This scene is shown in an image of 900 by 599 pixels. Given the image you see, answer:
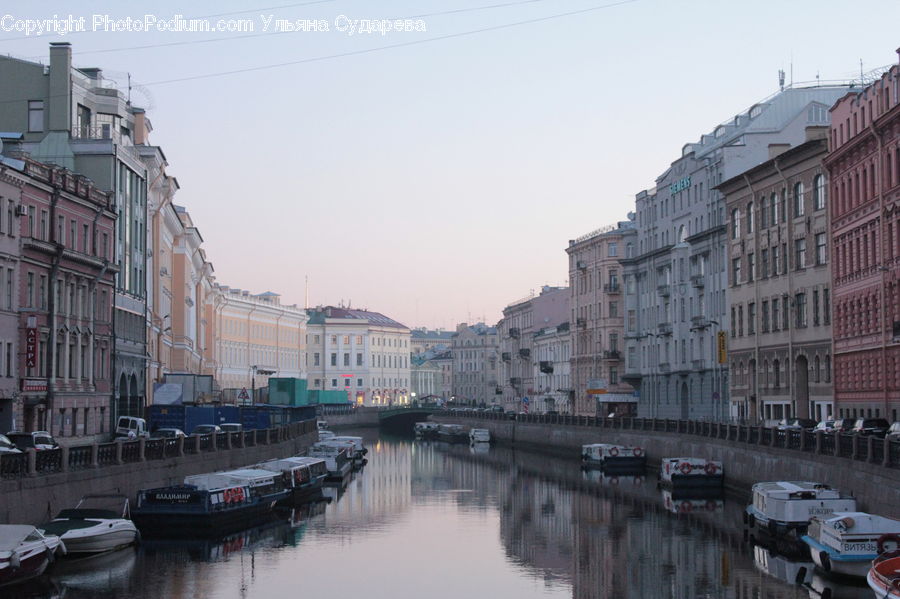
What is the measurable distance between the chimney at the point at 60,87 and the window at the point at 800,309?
41.9 metres

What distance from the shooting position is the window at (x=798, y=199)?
82625mm

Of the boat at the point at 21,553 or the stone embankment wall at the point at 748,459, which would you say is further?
the stone embankment wall at the point at 748,459

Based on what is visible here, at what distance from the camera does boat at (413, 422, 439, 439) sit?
6388 inches

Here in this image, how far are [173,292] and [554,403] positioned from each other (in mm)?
65553

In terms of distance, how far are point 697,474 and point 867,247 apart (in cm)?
1397

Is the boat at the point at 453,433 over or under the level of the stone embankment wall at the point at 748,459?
under

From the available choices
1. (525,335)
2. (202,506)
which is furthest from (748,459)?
(525,335)

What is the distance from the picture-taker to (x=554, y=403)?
16375 centimetres

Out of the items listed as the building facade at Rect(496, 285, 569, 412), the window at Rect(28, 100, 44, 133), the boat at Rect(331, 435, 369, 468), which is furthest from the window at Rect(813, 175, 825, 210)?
the building facade at Rect(496, 285, 569, 412)

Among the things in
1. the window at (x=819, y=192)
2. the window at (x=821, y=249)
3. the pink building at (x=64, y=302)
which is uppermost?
the window at (x=819, y=192)

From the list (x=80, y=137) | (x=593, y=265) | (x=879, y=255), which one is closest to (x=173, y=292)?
(x=80, y=137)

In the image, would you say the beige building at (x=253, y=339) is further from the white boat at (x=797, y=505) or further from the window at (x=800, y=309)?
the white boat at (x=797, y=505)

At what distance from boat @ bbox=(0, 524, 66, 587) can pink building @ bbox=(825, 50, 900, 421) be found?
42054 millimetres

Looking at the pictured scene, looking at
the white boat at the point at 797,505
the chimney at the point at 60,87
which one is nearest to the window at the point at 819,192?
the white boat at the point at 797,505
